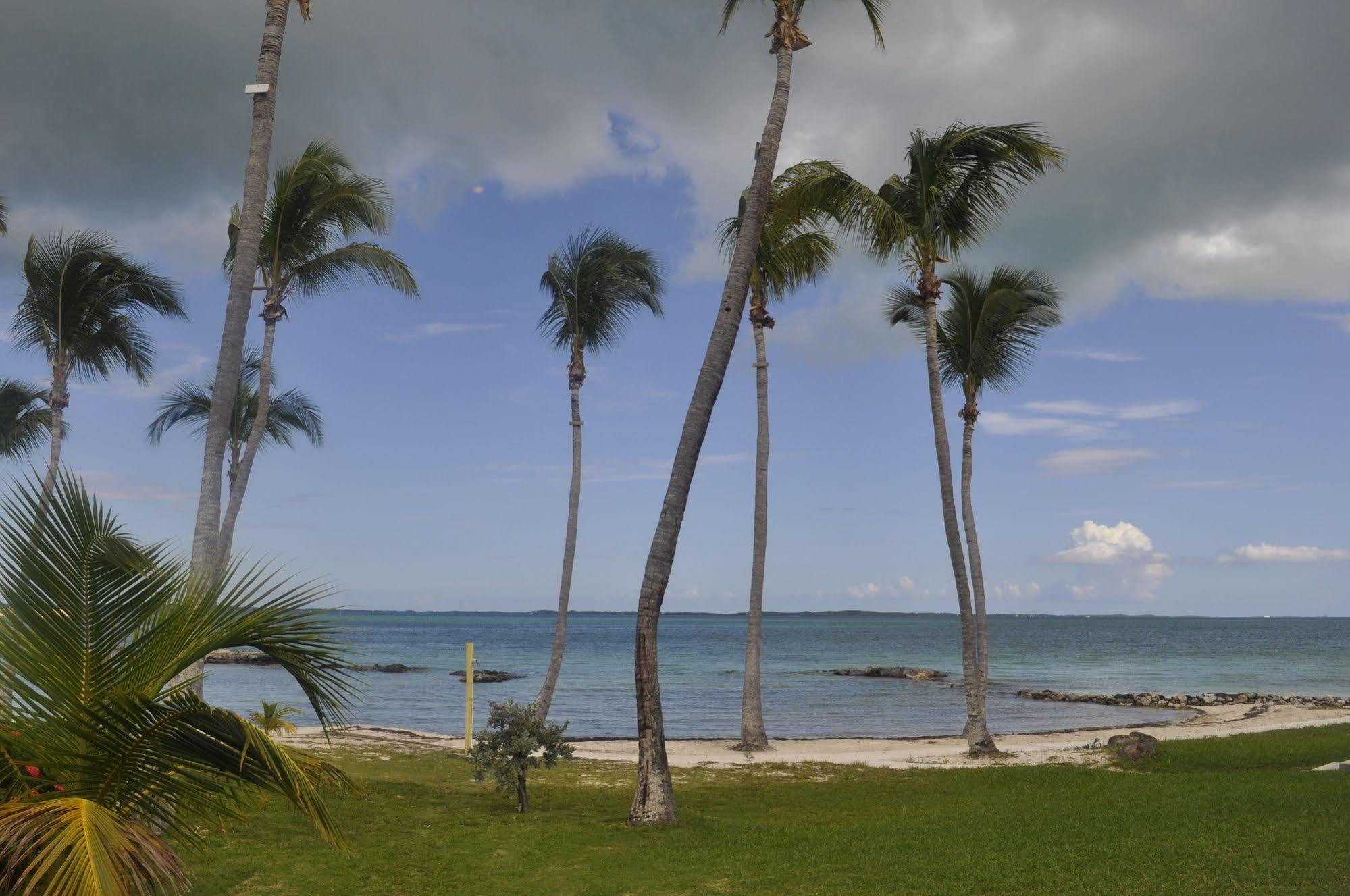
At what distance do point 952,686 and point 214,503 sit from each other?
1941 inches

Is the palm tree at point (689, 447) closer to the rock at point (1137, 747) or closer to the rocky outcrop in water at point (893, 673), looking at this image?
the rock at point (1137, 747)

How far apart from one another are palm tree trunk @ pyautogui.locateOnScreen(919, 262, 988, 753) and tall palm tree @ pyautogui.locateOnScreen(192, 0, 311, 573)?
11.8 m

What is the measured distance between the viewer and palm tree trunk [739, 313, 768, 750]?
20594 mm

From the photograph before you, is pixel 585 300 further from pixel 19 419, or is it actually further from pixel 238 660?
pixel 238 660

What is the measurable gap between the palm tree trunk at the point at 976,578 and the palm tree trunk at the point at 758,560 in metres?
4.22

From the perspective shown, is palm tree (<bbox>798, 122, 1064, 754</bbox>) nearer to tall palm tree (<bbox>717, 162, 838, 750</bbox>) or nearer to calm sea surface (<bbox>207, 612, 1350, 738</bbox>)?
tall palm tree (<bbox>717, 162, 838, 750</bbox>)

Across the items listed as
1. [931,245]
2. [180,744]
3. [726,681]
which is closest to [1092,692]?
[726,681]

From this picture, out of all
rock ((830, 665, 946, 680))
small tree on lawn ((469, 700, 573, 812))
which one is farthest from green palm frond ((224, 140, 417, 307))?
rock ((830, 665, 946, 680))

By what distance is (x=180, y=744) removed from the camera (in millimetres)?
4824

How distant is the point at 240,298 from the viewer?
36.3ft

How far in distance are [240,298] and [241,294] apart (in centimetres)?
6

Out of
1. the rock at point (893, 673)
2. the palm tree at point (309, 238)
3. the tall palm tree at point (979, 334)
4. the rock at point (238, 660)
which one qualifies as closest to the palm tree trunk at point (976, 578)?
the tall palm tree at point (979, 334)

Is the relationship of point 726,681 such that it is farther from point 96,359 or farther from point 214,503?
point 214,503

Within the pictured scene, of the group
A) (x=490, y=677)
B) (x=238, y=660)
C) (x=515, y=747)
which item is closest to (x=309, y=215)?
(x=515, y=747)
